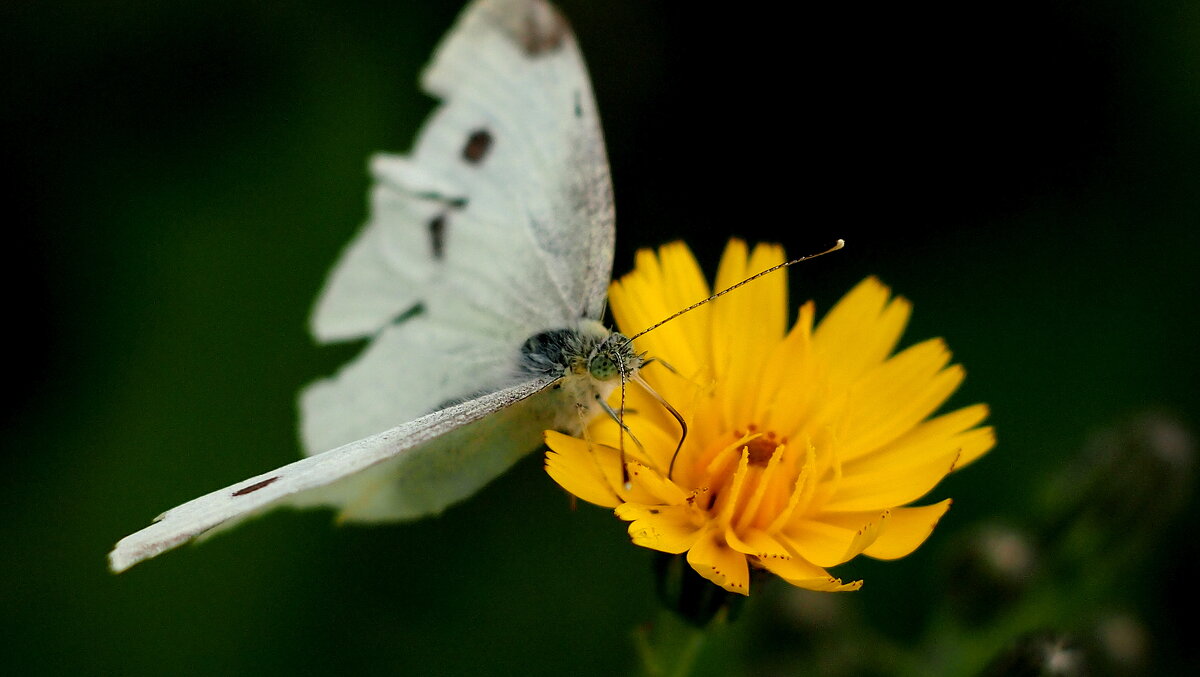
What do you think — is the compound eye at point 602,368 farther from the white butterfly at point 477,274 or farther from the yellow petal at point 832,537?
the yellow petal at point 832,537

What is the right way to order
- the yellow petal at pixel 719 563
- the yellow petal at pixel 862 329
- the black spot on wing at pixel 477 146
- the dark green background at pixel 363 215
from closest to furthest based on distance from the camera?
the yellow petal at pixel 719 563, the yellow petal at pixel 862 329, the black spot on wing at pixel 477 146, the dark green background at pixel 363 215

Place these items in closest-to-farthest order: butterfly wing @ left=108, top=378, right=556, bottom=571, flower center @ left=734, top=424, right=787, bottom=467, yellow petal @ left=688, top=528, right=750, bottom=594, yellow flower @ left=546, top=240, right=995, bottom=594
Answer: butterfly wing @ left=108, top=378, right=556, bottom=571, yellow petal @ left=688, top=528, right=750, bottom=594, yellow flower @ left=546, top=240, right=995, bottom=594, flower center @ left=734, top=424, right=787, bottom=467

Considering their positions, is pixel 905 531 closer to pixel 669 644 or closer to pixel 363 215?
pixel 669 644

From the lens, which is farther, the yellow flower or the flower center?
the flower center

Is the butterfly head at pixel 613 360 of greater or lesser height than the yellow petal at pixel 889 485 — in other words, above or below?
above

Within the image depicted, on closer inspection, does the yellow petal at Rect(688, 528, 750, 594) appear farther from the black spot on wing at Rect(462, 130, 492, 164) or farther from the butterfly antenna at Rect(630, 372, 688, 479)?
the black spot on wing at Rect(462, 130, 492, 164)

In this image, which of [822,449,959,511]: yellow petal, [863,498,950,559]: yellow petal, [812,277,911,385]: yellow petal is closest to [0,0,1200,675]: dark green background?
[812,277,911,385]: yellow petal

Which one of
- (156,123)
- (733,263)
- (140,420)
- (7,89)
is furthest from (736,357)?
(7,89)

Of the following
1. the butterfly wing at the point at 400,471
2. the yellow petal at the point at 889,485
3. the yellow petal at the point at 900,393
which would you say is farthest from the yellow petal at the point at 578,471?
the yellow petal at the point at 900,393
